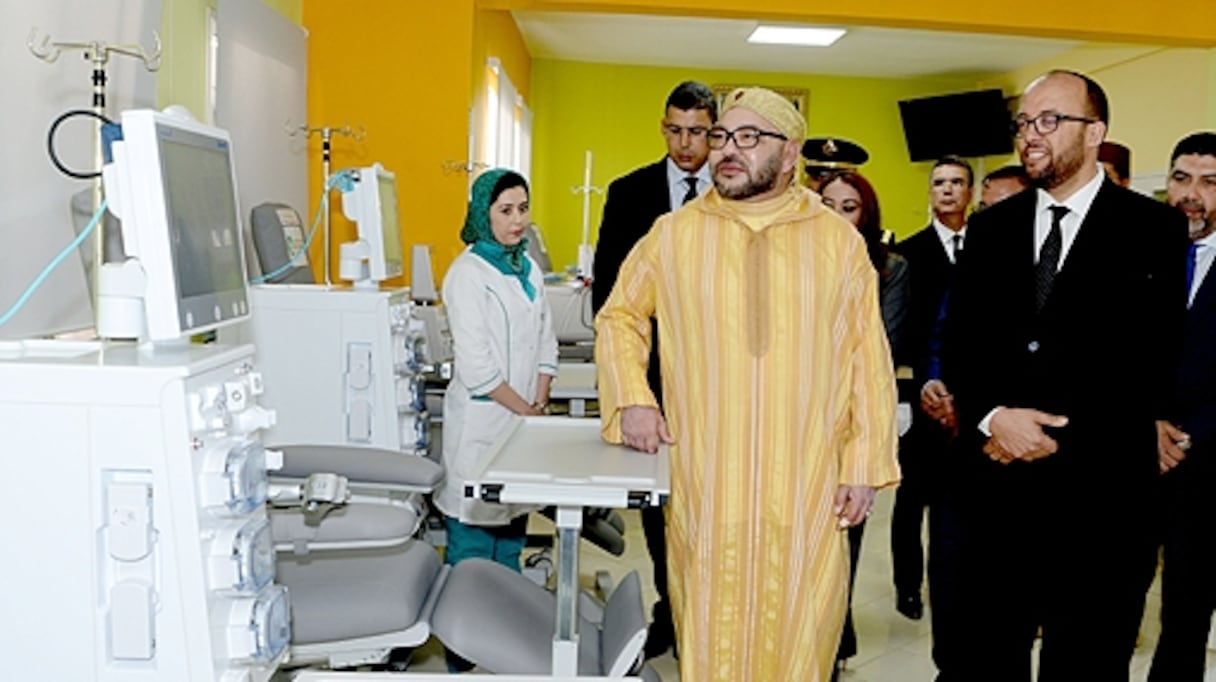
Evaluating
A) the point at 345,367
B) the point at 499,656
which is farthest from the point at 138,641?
the point at 345,367

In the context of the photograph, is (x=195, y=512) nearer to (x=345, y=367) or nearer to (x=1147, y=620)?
(x=345, y=367)

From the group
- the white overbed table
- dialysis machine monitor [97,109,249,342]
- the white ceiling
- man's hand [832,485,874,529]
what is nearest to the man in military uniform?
man's hand [832,485,874,529]

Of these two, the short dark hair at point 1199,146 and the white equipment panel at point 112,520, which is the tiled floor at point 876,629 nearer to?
the short dark hair at point 1199,146

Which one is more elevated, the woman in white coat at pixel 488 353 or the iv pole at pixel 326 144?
the iv pole at pixel 326 144

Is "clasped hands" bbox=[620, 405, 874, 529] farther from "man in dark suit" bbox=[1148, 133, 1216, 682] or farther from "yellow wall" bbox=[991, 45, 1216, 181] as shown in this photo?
"yellow wall" bbox=[991, 45, 1216, 181]

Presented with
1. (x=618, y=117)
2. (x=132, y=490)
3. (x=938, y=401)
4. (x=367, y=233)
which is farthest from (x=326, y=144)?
(x=618, y=117)

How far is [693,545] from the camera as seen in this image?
86.3 inches

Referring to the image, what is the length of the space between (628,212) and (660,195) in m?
0.10

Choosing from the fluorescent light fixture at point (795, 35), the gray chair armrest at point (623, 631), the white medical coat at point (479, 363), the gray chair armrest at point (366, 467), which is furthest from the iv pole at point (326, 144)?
the fluorescent light fixture at point (795, 35)

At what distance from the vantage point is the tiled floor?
3084 millimetres

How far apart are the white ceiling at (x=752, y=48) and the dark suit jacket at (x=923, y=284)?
4.35 m

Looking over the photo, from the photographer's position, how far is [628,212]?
3.04 metres

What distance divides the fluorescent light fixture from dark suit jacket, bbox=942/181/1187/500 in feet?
19.1

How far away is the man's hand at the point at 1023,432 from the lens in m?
2.17
